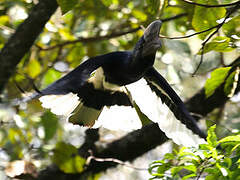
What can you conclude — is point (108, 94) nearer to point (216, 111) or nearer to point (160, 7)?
point (160, 7)

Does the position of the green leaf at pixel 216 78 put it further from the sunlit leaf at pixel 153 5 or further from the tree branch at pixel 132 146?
the tree branch at pixel 132 146

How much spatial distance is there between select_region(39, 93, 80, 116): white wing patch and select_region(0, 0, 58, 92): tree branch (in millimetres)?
437

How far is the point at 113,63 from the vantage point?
4.00ft

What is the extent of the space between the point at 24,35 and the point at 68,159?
0.59 meters

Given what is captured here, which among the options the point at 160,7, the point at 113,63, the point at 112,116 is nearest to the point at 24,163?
the point at 112,116

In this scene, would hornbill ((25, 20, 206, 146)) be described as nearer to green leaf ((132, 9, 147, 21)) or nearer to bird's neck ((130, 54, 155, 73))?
bird's neck ((130, 54, 155, 73))

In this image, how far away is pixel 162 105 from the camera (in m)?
1.38

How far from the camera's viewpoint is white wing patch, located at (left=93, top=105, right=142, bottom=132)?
138 centimetres

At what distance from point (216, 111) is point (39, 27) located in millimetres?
1073

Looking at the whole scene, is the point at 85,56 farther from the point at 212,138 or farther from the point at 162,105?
the point at 212,138

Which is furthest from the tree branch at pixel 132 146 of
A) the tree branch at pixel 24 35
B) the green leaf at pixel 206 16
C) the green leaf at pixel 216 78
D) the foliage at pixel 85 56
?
the green leaf at pixel 206 16

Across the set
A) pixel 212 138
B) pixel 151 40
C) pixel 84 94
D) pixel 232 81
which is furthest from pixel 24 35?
pixel 212 138

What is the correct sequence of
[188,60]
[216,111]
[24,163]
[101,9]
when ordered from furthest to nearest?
[101,9] → [216,111] → [188,60] → [24,163]

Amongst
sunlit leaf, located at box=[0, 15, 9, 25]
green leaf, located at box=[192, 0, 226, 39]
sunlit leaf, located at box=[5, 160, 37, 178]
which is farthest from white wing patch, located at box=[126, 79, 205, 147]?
sunlit leaf, located at box=[0, 15, 9, 25]
